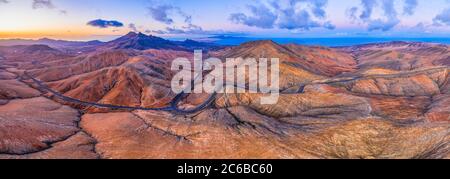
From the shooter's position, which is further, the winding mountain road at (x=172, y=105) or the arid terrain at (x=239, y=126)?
the winding mountain road at (x=172, y=105)

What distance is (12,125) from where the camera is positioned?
94688mm

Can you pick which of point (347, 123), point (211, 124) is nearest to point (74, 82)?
point (211, 124)

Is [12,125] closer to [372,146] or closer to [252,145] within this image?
[252,145]

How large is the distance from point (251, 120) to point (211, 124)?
1371cm

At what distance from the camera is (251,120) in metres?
109

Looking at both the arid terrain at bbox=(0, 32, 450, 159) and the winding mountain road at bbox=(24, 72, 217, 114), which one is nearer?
the arid terrain at bbox=(0, 32, 450, 159)

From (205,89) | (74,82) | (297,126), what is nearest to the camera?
(297,126)

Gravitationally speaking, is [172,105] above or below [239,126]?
below

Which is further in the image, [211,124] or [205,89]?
[205,89]

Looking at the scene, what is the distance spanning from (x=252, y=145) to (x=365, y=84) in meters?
104

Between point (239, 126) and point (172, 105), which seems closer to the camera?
point (239, 126)

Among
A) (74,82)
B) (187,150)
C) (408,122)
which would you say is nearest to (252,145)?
(187,150)
